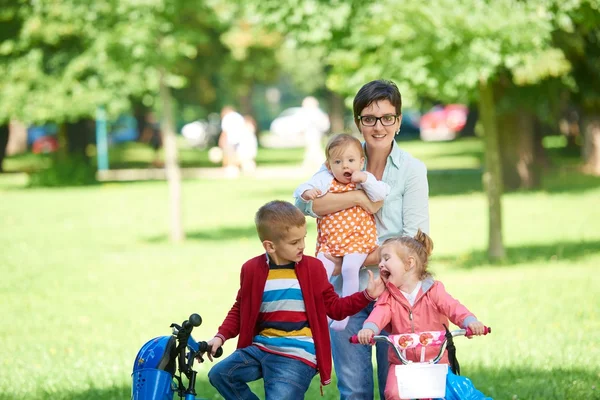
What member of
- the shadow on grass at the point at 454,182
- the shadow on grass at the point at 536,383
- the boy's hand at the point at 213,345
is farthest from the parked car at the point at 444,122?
the boy's hand at the point at 213,345

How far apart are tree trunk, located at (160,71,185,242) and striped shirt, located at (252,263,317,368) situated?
13019mm

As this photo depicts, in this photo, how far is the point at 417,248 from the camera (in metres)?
5.03

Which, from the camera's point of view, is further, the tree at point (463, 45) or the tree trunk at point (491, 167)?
the tree trunk at point (491, 167)

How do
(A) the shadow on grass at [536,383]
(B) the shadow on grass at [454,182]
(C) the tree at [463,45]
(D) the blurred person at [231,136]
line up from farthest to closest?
(D) the blurred person at [231,136] → (B) the shadow on grass at [454,182] → (C) the tree at [463,45] → (A) the shadow on grass at [536,383]

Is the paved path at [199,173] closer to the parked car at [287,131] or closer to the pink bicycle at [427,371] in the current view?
the pink bicycle at [427,371]

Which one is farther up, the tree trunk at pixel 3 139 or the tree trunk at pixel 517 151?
the tree trunk at pixel 3 139

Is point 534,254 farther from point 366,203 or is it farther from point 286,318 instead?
point 286,318

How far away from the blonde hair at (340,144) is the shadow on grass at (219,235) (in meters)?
13.3

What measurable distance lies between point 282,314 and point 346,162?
81 cm

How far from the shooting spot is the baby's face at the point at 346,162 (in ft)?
16.9

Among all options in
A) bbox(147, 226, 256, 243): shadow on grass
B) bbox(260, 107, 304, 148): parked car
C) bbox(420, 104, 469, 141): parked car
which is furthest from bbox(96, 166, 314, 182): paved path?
bbox(260, 107, 304, 148): parked car

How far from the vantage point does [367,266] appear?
5.30m

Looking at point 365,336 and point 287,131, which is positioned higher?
point 287,131

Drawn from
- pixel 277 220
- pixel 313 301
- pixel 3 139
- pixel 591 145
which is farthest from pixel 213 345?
pixel 3 139
